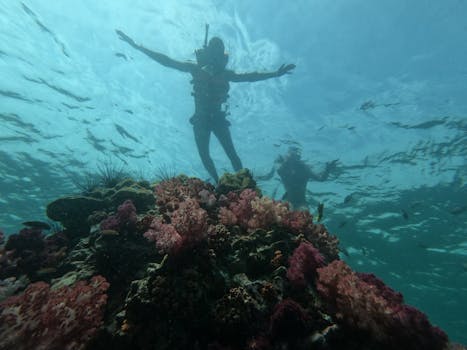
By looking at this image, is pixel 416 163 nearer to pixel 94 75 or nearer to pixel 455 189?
pixel 455 189

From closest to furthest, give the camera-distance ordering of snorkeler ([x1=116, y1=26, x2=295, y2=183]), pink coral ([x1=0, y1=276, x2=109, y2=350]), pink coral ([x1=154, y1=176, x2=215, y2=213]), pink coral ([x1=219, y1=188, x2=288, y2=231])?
1. pink coral ([x1=0, y1=276, x2=109, y2=350])
2. pink coral ([x1=219, y1=188, x2=288, y2=231])
3. pink coral ([x1=154, y1=176, x2=215, y2=213])
4. snorkeler ([x1=116, y1=26, x2=295, y2=183])

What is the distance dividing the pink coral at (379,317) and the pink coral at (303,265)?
0.38 metres

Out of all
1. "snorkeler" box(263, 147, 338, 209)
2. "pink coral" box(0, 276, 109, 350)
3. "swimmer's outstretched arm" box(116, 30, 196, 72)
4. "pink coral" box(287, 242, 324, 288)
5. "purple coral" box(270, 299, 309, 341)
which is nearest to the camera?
"pink coral" box(0, 276, 109, 350)

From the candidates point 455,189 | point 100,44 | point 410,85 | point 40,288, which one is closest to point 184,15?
point 100,44

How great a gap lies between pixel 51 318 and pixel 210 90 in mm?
11857

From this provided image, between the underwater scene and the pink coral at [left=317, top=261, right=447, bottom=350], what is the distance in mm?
18

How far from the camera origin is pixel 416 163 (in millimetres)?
17562

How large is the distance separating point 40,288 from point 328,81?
16410mm

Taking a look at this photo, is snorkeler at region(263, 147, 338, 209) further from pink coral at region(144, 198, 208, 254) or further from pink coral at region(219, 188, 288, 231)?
pink coral at region(144, 198, 208, 254)

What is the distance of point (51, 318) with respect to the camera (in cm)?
307

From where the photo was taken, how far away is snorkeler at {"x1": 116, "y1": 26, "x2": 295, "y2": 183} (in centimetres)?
1311

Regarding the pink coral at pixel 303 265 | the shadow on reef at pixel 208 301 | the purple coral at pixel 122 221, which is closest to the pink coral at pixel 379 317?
the shadow on reef at pixel 208 301

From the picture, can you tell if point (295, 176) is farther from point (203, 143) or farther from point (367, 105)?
point (203, 143)

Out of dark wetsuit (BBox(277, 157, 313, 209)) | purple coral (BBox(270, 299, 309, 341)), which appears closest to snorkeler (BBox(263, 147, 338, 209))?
dark wetsuit (BBox(277, 157, 313, 209))
